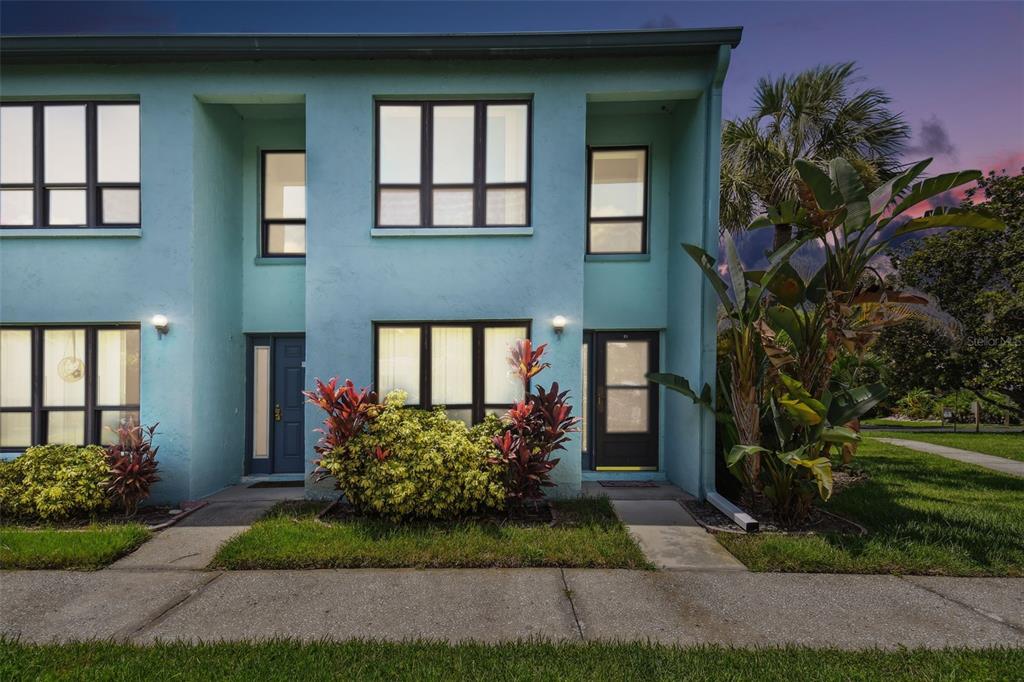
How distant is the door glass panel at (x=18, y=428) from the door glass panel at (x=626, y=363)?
889cm

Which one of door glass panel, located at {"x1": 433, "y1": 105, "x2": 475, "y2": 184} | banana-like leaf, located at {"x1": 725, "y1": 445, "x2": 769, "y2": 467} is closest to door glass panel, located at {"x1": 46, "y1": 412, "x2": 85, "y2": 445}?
door glass panel, located at {"x1": 433, "y1": 105, "x2": 475, "y2": 184}

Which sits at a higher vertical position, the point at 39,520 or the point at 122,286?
the point at 122,286

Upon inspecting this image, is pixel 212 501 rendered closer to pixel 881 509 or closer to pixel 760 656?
pixel 760 656

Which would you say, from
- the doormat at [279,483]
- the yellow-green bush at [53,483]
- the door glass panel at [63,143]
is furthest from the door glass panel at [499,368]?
the door glass panel at [63,143]

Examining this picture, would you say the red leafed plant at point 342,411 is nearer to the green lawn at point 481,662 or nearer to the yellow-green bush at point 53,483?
the green lawn at point 481,662

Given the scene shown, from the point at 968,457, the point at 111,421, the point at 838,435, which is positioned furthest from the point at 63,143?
the point at 968,457

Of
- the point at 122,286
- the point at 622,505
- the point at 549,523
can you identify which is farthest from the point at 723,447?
the point at 122,286

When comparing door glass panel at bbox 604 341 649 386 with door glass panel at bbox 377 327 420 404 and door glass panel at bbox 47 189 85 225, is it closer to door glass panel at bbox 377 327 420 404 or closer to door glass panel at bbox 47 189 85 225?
door glass panel at bbox 377 327 420 404

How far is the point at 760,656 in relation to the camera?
337 cm

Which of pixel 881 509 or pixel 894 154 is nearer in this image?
pixel 881 509

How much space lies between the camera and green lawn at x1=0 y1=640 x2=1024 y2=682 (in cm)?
314

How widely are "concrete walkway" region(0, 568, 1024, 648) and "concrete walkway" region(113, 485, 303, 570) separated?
0.22 m

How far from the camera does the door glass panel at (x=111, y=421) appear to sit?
6.93m

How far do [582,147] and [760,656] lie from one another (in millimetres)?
6230
